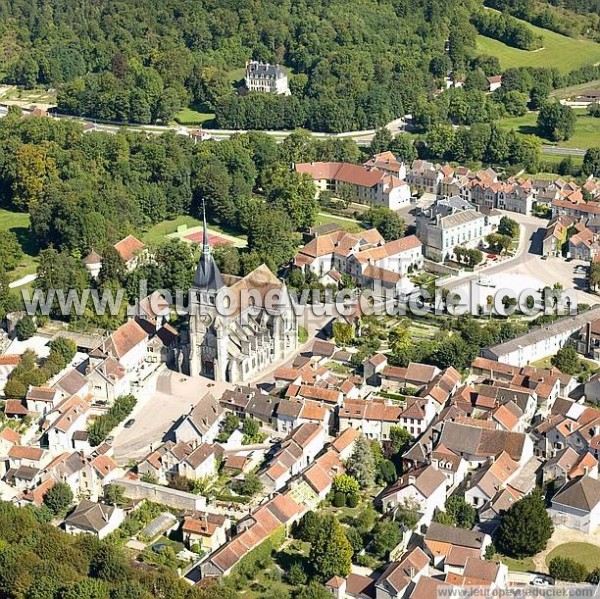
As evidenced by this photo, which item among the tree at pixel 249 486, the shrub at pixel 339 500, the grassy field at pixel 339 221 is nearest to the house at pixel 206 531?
the tree at pixel 249 486

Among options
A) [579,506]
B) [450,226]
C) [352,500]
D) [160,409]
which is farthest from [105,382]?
[450,226]

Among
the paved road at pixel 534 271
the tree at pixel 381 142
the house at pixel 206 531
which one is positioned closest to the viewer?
the house at pixel 206 531

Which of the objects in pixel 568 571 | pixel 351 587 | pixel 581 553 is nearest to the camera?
pixel 351 587

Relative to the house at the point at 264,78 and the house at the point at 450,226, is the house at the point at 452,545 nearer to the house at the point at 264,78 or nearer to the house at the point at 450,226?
the house at the point at 450,226

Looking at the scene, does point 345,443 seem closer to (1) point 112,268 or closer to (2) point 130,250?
(1) point 112,268

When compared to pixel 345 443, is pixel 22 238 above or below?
below

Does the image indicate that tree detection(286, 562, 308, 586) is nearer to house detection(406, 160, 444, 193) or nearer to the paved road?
the paved road

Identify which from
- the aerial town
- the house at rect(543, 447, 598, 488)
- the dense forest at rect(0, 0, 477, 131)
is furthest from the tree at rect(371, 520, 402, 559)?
the dense forest at rect(0, 0, 477, 131)
